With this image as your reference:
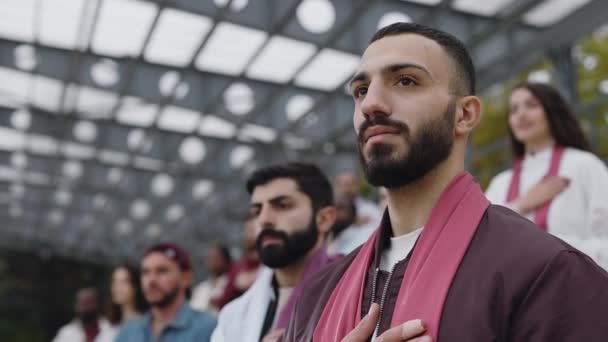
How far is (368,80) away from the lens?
1862 mm

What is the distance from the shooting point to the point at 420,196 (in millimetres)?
1795

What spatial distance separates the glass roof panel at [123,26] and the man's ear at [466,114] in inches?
333

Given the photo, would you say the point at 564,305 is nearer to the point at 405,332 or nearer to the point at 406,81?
the point at 405,332

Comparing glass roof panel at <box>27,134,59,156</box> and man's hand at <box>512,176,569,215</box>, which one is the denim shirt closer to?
man's hand at <box>512,176,569,215</box>

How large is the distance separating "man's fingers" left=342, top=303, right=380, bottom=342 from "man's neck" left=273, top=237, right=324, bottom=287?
1902 millimetres

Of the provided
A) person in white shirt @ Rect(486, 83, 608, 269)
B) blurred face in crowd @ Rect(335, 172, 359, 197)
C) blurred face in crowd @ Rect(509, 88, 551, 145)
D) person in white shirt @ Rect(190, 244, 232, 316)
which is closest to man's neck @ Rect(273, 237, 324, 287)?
person in white shirt @ Rect(486, 83, 608, 269)

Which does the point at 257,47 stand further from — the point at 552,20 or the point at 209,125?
the point at 209,125

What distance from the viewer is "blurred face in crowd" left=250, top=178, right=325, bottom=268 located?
3.52m

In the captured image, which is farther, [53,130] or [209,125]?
[53,130]

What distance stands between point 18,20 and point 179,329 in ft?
28.3

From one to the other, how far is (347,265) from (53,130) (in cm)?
1597

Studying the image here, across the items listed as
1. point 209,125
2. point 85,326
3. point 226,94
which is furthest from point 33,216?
point 85,326

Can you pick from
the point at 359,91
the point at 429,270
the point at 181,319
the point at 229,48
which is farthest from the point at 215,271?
the point at 429,270

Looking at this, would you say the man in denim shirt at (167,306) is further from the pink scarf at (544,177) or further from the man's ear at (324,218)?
the pink scarf at (544,177)
